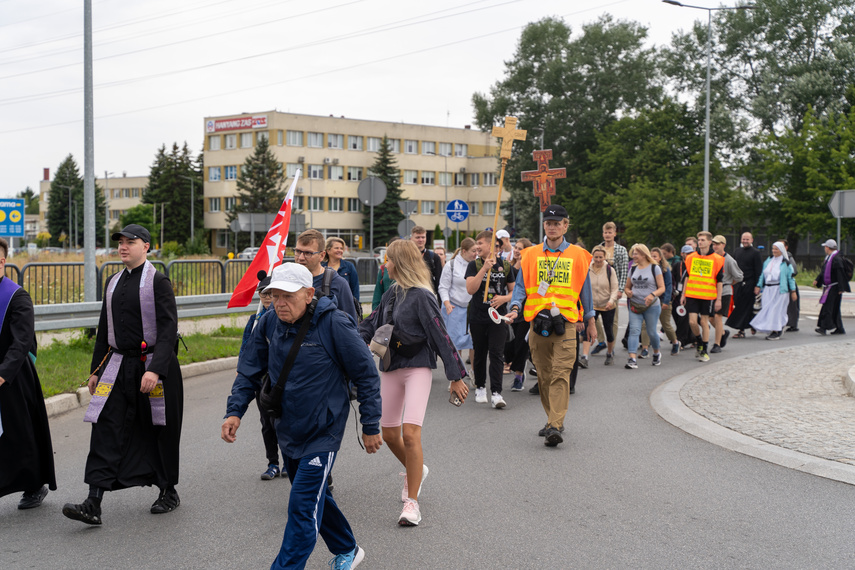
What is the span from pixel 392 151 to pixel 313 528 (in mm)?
88263

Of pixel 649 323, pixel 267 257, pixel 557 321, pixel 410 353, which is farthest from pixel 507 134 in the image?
pixel 410 353

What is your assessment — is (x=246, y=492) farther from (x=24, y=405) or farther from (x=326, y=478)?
(x=326, y=478)

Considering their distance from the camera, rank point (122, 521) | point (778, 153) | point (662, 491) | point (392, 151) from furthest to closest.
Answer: point (392, 151) → point (778, 153) → point (662, 491) → point (122, 521)

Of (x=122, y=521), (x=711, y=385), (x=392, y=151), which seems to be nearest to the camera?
(x=122, y=521)

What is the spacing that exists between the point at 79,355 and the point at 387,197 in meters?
72.4

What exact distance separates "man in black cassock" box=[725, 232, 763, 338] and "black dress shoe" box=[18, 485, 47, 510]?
1442cm

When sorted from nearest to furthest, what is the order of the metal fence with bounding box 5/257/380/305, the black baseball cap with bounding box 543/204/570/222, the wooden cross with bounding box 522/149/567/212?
the black baseball cap with bounding box 543/204/570/222 < the metal fence with bounding box 5/257/380/305 < the wooden cross with bounding box 522/149/567/212

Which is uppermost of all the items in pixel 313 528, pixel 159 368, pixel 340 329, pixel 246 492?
pixel 340 329

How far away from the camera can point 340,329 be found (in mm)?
4367

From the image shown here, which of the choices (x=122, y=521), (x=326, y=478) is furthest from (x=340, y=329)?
(x=122, y=521)

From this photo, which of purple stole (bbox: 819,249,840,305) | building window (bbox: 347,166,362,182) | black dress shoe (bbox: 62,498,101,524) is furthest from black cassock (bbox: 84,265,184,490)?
building window (bbox: 347,166,362,182)

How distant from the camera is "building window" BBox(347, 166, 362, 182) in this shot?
90.3m

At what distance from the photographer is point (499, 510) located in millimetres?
5672

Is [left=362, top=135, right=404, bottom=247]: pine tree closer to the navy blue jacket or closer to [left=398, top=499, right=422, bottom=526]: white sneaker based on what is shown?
[left=398, top=499, right=422, bottom=526]: white sneaker
